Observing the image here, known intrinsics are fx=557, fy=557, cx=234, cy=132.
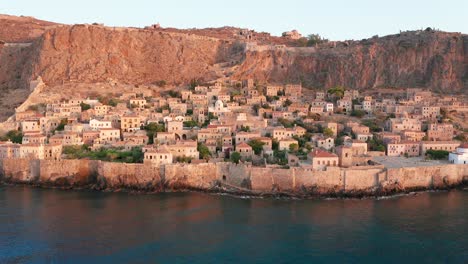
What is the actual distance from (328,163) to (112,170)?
33.3 feet

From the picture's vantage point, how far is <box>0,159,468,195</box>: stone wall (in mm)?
24703

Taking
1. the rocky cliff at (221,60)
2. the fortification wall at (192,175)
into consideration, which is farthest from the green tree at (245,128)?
the rocky cliff at (221,60)

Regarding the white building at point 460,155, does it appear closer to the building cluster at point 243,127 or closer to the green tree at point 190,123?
the building cluster at point 243,127

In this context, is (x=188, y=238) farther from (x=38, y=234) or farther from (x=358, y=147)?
(x=358, y=147)

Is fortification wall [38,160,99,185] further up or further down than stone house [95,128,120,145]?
further down

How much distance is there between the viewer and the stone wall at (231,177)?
2470 cm

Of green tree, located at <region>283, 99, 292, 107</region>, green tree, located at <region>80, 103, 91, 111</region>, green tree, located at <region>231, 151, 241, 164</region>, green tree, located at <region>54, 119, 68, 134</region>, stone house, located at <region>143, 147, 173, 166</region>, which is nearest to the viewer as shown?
stone house, located at <region>143, 147, 173, 166</region>

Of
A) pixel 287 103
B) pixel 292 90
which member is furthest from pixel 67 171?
pixel 292 90

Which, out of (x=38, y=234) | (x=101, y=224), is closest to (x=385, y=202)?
(x=101, y=224)

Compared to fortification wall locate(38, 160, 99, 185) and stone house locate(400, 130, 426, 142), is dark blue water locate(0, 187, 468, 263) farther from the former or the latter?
stone house locate(400, 130, 426, 142)

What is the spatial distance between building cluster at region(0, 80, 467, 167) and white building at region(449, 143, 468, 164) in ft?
0.28

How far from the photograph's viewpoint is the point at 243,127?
32.5 m

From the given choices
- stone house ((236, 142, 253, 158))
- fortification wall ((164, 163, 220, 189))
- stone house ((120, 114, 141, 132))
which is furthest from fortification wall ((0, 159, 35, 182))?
stone house ((236, 142, 253, 158))

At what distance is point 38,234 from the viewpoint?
1962 cm
